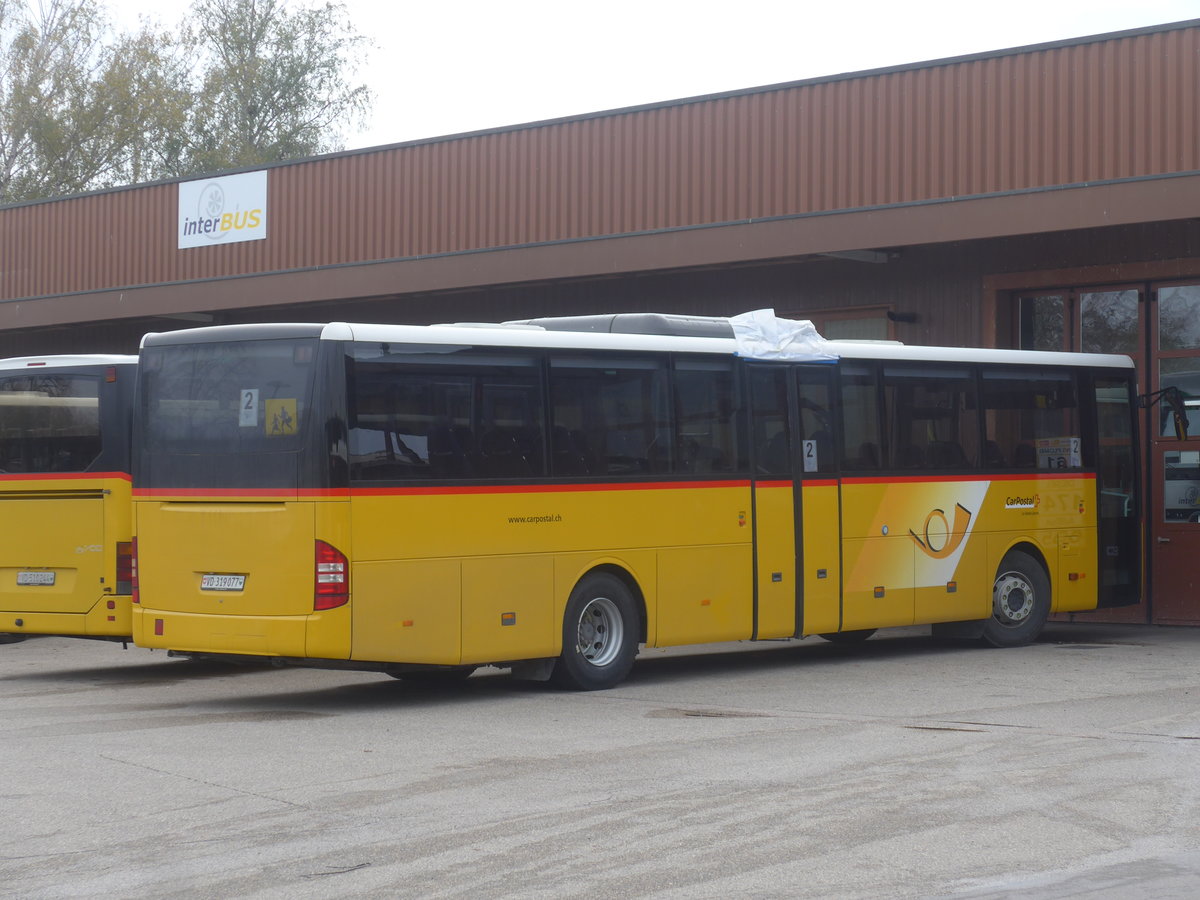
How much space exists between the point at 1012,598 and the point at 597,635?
5.32m

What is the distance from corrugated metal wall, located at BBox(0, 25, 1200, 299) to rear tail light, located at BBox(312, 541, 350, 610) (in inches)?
372

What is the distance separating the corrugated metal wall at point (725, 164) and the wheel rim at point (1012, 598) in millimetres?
4224

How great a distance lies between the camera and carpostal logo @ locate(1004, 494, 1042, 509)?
1641 centimetres

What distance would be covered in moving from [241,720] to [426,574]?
1.67m

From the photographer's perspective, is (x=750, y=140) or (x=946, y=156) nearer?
(x=946, y=156)

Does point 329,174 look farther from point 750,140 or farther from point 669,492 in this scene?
point 669,492

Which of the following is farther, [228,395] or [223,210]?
[223,210]

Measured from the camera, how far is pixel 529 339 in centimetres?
1279

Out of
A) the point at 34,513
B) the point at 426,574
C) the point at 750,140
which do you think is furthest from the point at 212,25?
the point at 426,574

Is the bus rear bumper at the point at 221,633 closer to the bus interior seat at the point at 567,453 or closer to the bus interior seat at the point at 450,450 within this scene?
the bus interior seat at the point at 450,450

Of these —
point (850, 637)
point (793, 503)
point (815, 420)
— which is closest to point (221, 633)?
point (793, 503)

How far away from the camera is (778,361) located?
14523 mm

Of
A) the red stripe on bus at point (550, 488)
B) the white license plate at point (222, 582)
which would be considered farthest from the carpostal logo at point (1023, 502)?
the white license plate at point (222, 582)

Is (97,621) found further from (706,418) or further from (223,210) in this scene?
(223,210)
